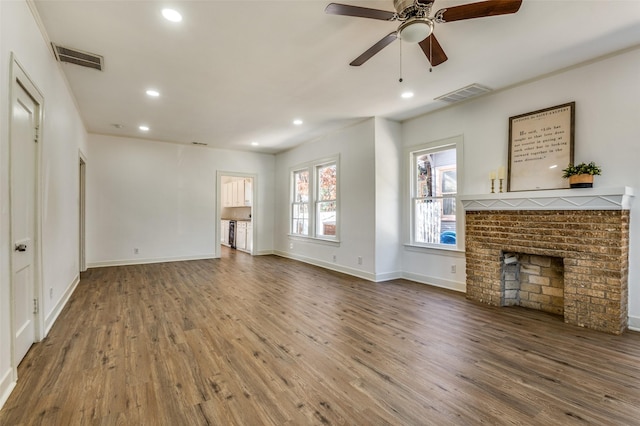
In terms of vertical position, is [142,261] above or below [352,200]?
below

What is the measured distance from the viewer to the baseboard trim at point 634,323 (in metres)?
2.98

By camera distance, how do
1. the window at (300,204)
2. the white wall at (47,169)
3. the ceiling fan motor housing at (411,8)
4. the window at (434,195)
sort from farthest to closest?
the window at (300,204)
the window at (434,195)
the ceiling fan motor housing at (411,8)
the white wall at (47,169)

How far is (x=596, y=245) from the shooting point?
3.02 meters

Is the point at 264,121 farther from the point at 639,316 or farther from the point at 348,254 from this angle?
the point at 639,316

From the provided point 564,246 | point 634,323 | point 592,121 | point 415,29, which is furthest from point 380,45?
point 634,323

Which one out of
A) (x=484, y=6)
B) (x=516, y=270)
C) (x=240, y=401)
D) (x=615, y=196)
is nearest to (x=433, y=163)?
(x=516, y=270)

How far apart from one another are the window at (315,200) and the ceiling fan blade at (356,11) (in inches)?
150

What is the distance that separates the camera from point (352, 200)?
554 centimetres

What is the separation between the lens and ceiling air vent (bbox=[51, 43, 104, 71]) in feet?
9.88

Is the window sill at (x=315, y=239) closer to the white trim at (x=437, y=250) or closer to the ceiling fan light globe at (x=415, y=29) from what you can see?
the white trim at (x=437, y=250)

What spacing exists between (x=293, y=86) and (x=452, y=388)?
3.54m

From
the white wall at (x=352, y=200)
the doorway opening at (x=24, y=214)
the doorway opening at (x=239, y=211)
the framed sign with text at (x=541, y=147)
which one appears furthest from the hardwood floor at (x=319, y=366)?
the doorway opening at (x=239, y=211)

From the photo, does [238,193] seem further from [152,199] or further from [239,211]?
[152,199]

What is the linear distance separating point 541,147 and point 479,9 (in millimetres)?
2312
